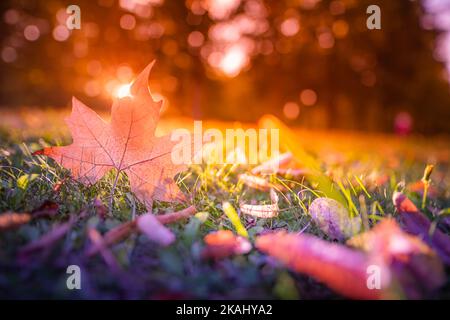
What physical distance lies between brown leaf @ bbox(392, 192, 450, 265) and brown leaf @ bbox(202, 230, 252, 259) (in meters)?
0.60

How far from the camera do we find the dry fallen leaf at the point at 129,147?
1459 mm

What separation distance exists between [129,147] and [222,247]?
60 centimetres

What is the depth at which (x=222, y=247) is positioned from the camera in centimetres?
115

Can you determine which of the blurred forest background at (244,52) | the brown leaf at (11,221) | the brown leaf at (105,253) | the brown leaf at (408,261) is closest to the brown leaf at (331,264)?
the brown leaf at (408,261)

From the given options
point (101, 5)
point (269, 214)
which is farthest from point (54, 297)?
point (101, 5)

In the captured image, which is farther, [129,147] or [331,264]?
[129,147]

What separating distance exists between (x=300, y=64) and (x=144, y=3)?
912cm

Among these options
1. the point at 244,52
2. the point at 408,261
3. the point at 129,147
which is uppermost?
the point at 244,52

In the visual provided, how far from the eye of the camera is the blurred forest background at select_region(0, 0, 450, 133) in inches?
690

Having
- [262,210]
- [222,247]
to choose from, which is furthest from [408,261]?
[262,210]

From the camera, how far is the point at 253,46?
62.6ft

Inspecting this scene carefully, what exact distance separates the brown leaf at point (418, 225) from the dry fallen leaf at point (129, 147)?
0.81 meters

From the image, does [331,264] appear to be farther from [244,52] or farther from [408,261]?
[244,52]

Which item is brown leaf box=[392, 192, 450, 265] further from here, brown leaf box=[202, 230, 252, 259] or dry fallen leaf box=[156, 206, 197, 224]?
dry fallen leaf box=[156, 206, 197, 224]
